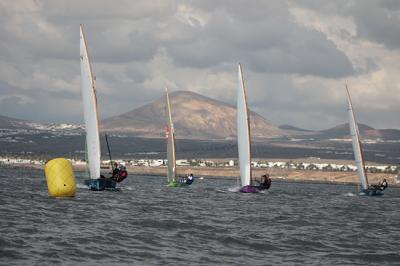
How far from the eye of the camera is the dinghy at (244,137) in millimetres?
126000

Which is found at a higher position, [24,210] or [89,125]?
[89,125]

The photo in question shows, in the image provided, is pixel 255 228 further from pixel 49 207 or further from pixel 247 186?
pixel 247 186

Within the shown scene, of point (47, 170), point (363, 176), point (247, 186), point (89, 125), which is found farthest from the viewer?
point (363, 176)

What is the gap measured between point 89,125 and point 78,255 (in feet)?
195

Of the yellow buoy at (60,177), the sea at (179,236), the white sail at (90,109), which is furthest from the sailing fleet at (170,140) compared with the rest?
the sea at (179,236)

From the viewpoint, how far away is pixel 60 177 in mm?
80000

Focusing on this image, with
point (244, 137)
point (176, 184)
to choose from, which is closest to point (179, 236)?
point (244, 137)

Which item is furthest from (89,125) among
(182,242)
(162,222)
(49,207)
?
(182,242)

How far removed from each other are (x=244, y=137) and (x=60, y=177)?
51.5 meters

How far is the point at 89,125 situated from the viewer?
10312 cm

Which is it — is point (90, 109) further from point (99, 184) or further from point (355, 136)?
point (355, 136)

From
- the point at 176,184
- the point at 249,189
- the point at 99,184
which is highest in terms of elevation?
the point at 99,184

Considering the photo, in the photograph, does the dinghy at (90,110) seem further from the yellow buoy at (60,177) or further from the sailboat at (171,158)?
the sailboat at (171,158)

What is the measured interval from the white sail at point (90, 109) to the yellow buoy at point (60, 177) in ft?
64.8
